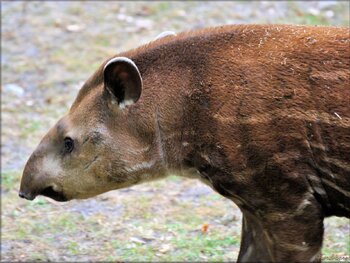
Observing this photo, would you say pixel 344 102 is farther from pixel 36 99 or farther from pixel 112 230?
pixel 36 99

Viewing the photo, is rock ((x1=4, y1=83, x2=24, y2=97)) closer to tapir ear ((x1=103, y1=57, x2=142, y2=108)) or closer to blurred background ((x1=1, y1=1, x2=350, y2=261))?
blurred background ((x1=1, y1=1, x2=350, y2=261))

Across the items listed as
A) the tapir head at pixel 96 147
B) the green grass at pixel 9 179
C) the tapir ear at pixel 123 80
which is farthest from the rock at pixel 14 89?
the tapir ear at pixel 123 80

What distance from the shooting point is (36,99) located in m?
10.6

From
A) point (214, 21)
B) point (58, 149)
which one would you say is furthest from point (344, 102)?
point (214, 21)

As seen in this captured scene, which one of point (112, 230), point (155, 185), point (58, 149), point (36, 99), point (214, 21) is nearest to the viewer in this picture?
point (58, 149)

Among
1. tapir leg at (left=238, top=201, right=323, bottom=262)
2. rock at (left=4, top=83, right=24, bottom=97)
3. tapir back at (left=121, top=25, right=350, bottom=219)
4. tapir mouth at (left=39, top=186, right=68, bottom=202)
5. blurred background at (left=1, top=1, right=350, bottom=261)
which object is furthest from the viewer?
rock at (left=4, top=83, right=24, bottom=97)

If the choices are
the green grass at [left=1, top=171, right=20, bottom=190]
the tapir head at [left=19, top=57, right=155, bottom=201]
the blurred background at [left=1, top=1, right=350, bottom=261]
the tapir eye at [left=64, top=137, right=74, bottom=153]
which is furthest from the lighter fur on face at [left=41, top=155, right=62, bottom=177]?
the green grass at [left=1, top=171, right=20, bottom=190]

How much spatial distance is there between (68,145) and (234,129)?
1.26 meters

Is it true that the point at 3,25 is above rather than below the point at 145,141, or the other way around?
below

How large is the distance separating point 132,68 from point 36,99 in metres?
5.62

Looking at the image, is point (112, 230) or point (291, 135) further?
point (112, 230)

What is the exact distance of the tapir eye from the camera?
5.59m

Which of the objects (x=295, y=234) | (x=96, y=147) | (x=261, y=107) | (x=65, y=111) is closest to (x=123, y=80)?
(x=96, y=147)

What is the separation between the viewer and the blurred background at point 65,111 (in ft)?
24.0
